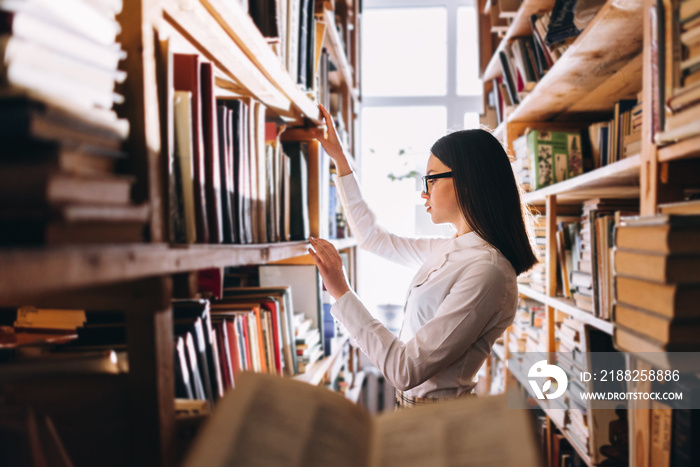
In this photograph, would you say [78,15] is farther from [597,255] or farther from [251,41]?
[597,255]

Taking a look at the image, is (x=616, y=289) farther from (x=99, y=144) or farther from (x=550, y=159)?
(x=550, y=159)

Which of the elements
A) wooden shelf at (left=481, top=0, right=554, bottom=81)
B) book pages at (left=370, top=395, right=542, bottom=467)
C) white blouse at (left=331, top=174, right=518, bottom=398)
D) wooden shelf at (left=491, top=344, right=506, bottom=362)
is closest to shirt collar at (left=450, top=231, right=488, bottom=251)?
white blouse at (left=331, top=174, right=518, bottom=398)

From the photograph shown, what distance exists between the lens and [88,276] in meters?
0.36

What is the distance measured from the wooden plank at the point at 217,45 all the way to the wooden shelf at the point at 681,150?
90 centimetres

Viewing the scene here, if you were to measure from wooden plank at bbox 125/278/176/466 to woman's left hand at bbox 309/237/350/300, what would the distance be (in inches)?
28.1

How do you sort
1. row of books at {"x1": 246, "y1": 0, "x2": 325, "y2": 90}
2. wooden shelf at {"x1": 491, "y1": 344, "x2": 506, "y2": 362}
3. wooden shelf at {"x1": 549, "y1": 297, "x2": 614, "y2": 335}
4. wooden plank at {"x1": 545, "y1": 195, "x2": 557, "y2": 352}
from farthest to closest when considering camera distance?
1. wooden shelf at {"x1": 491, "y1": 344, "x2": 506, "y2": 362}
2. wooden plank at {"x1": 545, "y1": 195, "x2": 557, "y2": 352}
3. wooden shelf at {"x1": 549, "y1": 297, "x2": 614, "y2": 335}
4. row of books at {"x1": 246, "y1": 0, "x2": 325, "y2": 90}

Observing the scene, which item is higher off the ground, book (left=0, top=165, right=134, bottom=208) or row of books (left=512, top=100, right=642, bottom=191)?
row of books (left=512, top=100, right=642, bottom=191)

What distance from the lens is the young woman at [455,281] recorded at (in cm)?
116

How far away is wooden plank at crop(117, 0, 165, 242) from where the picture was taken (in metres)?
0.50

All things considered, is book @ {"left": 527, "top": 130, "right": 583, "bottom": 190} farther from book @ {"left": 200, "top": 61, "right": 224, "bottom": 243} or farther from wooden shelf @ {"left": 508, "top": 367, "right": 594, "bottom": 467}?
book @ {"left": 200, "top": 61, "right": 224, "bottom": 243}

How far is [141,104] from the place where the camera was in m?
0.51

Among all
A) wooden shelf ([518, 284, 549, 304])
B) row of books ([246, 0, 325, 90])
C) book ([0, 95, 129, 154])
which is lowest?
wooden shelf ([518, 284, 549, 304])

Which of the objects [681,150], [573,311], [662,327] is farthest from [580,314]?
[662,327]

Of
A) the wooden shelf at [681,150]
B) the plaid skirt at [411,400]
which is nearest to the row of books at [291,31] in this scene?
the wooden shelf at [681,150]
